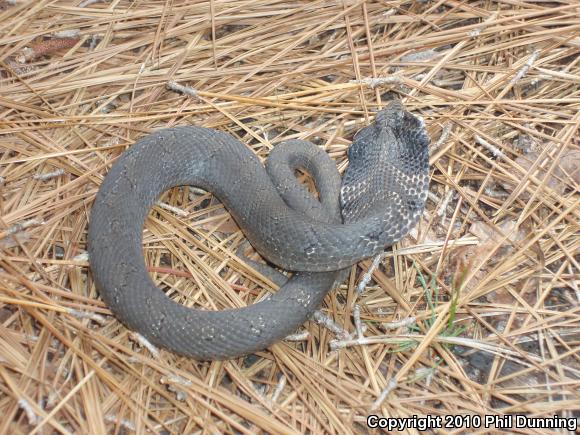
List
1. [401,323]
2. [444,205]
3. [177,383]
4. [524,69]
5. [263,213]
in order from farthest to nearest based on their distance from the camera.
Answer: [524,69] → [444,205] → [263,213] → [401,323] → [177,383]

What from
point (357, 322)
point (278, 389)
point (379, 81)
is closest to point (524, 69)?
point (379, 81)

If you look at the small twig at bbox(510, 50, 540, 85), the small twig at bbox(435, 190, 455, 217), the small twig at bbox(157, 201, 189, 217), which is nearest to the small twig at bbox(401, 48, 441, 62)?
the small twig at bbox(510, 50, 540, 85)

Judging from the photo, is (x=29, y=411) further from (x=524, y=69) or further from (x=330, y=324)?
(x=524, y=69)

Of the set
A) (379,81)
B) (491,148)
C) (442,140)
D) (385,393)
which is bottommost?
(385,393)

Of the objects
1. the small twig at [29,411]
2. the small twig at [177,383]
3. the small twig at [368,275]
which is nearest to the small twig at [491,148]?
the small twig at [368,275]

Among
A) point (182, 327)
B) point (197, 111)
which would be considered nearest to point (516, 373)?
point (182, 327)

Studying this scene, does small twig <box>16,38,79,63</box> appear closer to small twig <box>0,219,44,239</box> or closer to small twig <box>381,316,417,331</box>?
small twig <box>0,219,44,239</box>
